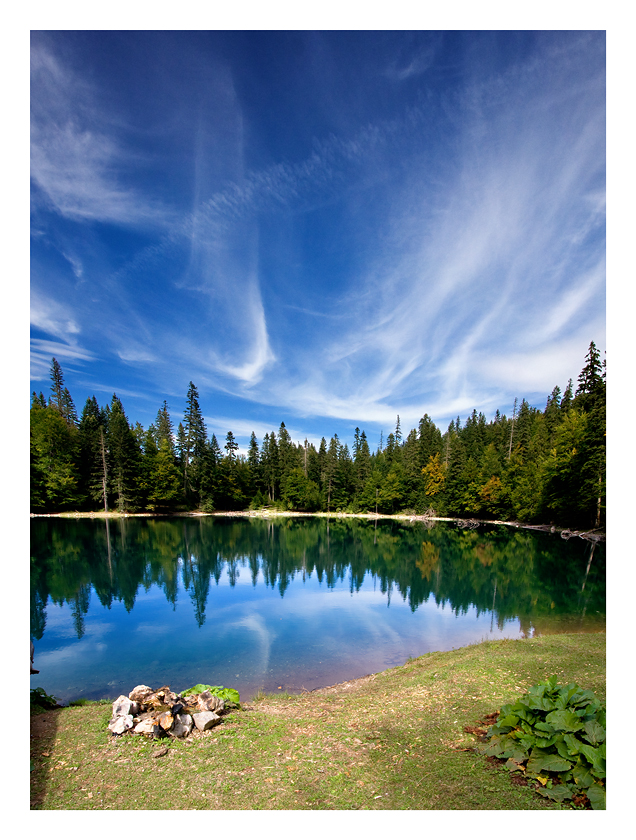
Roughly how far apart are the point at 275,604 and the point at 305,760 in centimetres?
1433

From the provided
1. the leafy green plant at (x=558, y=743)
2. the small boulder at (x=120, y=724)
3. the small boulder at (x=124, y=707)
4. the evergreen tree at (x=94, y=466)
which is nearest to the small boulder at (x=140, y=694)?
the small boulder at (x=124, y=707)

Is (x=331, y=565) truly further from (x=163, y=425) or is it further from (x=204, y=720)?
(x=163, y=425)

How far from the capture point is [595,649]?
28.6ft

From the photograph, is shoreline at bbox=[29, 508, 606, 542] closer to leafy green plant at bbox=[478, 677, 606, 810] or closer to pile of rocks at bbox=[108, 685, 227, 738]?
leafy green plant at bbox=[478, 677, 606, 810]

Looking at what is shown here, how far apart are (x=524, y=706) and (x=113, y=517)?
175 feet

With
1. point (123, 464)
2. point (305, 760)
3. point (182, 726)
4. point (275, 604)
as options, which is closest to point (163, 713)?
point (182, 726)

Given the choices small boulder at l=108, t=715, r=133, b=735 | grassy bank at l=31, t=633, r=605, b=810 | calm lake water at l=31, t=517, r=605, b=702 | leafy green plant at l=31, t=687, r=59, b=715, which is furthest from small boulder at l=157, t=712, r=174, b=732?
calm lake water at l=31, t=517, r=605, b=702

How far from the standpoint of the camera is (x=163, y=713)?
4750 mm

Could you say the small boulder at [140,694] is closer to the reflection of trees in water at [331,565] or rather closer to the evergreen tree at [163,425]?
the reflection of trees in water at [331,565]

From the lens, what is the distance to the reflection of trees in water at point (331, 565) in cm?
1709

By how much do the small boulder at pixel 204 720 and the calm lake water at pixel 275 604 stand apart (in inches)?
158

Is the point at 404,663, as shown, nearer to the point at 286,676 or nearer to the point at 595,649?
the point at 286,676

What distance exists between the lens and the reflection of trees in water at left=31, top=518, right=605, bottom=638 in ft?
56.1
